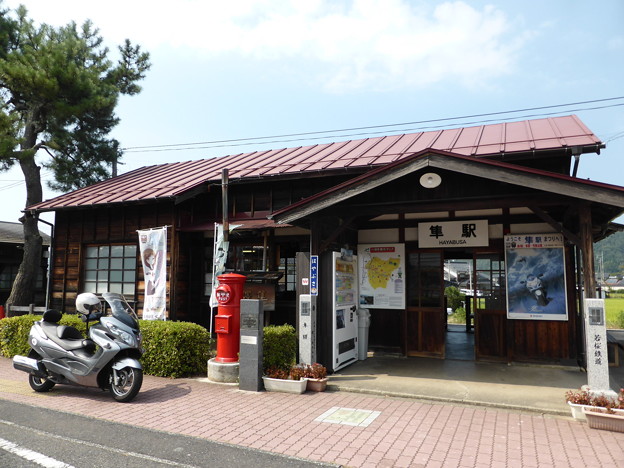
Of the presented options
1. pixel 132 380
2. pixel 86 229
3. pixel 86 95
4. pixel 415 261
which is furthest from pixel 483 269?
pixel 86 95

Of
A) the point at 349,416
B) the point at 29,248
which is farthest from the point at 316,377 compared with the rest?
the point at 29,248

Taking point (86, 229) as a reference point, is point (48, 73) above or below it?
above

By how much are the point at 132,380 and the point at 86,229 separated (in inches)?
296

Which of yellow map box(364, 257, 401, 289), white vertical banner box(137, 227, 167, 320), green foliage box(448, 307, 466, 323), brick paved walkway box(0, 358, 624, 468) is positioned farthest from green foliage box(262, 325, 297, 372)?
green foliage box(448, 307, 466, 323)

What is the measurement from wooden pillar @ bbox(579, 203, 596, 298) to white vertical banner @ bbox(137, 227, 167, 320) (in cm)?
862

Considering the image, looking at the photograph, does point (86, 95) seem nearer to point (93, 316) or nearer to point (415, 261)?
point (93, 316)

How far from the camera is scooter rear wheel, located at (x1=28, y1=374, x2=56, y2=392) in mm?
6988

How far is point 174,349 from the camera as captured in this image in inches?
315

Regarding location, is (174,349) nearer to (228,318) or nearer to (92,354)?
(228,318)

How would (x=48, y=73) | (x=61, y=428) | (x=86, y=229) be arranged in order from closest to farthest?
(x=61, y=428) < (x=86, y=229) < (x=48, y=73)

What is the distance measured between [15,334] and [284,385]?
23.1 feet

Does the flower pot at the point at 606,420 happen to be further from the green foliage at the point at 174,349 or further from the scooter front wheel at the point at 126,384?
the green foliage at the point at 174,349

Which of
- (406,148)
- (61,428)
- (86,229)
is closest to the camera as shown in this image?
(61,428)

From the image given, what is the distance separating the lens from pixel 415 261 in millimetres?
9633
